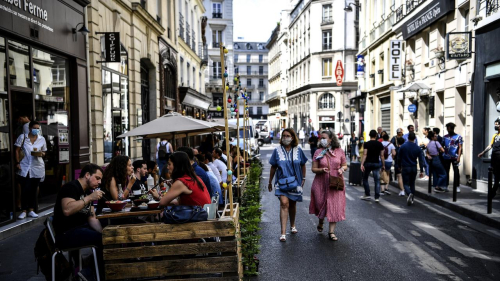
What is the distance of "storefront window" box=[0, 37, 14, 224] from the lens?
8133 millimetres

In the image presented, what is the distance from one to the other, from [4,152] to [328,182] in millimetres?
5775

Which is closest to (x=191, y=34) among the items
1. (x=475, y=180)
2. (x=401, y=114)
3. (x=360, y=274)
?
(x=401, y=114)

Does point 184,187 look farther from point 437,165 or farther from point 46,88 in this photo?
point 437,165

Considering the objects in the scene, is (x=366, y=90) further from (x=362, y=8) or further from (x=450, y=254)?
(x=450, y=254)

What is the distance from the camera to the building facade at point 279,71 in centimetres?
7244

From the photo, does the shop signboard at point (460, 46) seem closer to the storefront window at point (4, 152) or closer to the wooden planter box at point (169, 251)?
the wooden planter box at point (169, 251)

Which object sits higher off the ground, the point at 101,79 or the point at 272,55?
the point at 272,55

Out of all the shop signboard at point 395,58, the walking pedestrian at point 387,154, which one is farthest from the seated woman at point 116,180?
the shop signboard at point 395,58

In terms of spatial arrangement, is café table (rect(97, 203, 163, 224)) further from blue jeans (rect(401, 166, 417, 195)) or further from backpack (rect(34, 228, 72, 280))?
blue jeans (rect(401, 166, 417, 195))

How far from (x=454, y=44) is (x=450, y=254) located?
9.27 meters

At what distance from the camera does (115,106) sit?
47.4 ft

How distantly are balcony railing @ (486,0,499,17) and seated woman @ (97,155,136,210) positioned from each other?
434 inches

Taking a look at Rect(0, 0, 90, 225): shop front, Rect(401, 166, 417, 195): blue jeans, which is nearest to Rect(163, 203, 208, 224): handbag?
Rect(0, 0, 90, 225): shop front

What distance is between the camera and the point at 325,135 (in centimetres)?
761
